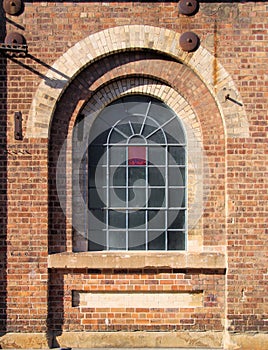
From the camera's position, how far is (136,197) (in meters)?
8.46

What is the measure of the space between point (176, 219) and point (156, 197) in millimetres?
452

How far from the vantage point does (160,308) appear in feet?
26.9

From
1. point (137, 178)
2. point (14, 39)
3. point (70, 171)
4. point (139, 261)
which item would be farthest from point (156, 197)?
Answer: point (14, 39)

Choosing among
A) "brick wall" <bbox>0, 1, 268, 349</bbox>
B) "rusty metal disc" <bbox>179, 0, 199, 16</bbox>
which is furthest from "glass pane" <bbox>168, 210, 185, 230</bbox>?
"rusty metal disc" <bbox>179, 0, 199, 16</bbox>

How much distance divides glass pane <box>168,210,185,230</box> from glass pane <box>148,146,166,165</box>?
78 centimetres

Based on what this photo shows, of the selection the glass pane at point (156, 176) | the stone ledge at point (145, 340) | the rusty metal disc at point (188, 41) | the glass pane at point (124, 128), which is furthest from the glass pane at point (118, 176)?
the stone ledge at point (145, 340)

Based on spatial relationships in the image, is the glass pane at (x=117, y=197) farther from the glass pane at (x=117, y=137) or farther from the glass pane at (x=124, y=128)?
the glass pane at (x=124, y=128)

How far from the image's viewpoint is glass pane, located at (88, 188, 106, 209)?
27.8ft

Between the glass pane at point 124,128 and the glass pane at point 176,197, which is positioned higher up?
the glass pane at point 124,128

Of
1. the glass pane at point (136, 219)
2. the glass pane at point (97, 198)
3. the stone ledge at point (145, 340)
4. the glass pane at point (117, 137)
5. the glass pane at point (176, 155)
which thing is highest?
the glass pane at point (117, 137)

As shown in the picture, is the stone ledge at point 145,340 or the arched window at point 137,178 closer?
the stone ledge at point 145,340

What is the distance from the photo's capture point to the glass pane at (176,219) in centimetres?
842

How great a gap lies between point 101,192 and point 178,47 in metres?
2.46

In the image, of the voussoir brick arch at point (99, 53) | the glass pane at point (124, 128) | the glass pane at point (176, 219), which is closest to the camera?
the voussoir brick arch at point (99, 53)
